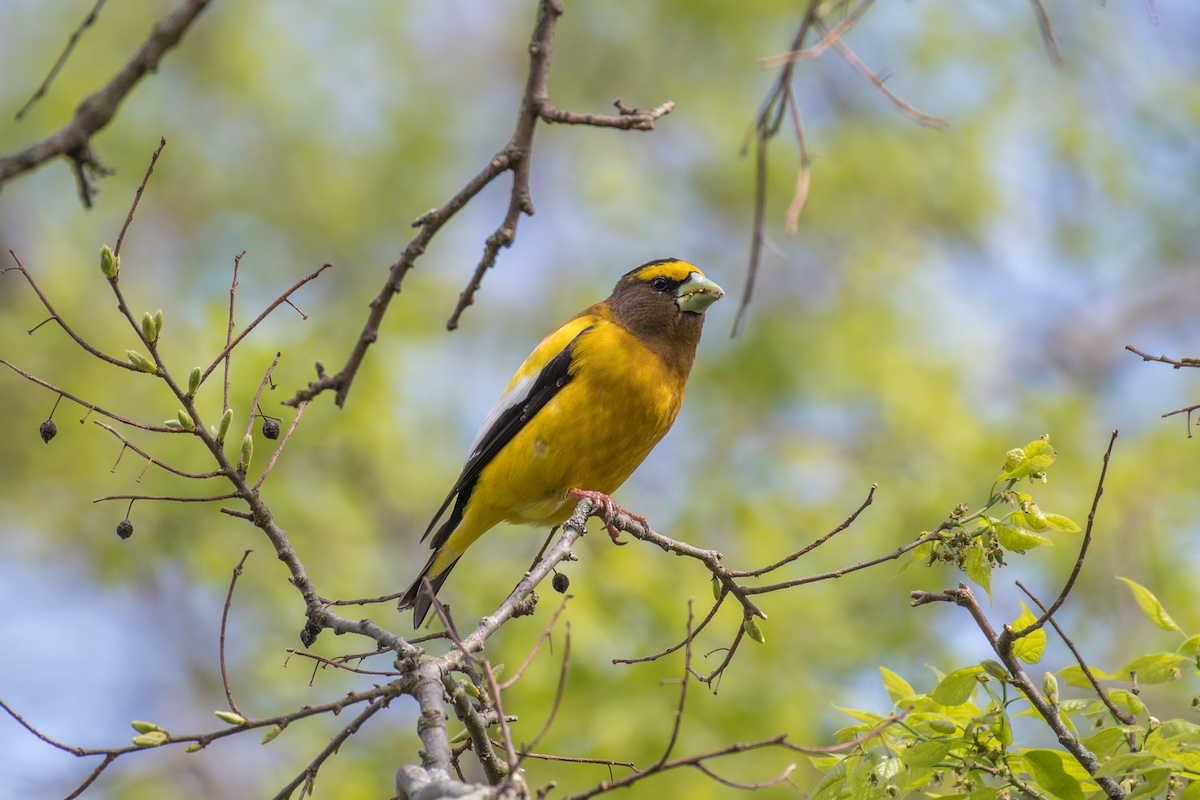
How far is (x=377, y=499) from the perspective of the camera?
1048cm

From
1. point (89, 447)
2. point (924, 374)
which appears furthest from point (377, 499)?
point (924, 374)

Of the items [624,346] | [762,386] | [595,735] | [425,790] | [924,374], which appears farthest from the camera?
[762,386]

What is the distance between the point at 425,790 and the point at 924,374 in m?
10.1

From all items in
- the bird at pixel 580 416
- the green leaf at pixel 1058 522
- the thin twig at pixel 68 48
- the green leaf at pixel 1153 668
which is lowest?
the green leaf at pixel 1153 668

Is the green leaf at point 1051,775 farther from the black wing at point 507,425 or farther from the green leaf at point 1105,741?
the black wing at point 507,425

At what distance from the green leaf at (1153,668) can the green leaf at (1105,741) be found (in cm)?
19

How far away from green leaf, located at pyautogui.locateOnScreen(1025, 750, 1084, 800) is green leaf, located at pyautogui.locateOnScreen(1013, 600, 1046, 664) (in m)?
0.29

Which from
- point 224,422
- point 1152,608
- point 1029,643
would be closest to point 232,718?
point 224,422

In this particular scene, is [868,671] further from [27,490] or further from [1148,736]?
[27,490]

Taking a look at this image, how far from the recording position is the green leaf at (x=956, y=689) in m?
2.54

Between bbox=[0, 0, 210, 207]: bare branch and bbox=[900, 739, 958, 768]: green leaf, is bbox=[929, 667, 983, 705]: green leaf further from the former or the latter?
bbox=[0, 0, 210, 207]: bare branch

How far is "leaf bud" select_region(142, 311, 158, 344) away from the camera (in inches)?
99.3

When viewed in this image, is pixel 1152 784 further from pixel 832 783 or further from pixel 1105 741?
pixel 832 783

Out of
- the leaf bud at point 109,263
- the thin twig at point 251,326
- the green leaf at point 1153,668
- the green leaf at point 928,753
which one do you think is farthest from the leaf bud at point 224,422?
the green leaf at point 1153,668
